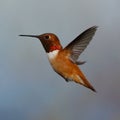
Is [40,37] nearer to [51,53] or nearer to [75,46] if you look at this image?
[51,53]

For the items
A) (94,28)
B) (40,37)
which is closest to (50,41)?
(40,37)

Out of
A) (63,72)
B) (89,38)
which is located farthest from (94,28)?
(63,72)

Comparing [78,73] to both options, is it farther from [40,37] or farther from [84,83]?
[40,37]

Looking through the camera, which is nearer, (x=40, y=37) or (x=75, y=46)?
(x=40, y=37)

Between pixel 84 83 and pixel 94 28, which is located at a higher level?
pixel 94 28
